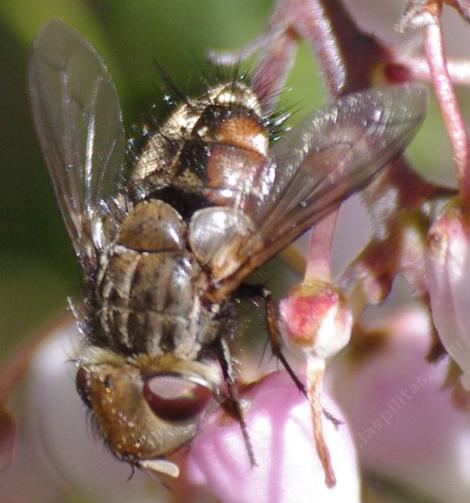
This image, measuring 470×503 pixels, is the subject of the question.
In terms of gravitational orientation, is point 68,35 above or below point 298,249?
above

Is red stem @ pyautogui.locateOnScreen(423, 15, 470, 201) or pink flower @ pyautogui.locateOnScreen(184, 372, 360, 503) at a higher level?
red stem @ pyautogui.locateOnScreen(423, 15, 470, 201)

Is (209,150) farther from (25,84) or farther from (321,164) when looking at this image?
(25,84)

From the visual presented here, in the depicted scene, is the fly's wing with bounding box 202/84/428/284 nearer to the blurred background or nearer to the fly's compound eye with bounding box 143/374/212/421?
the fly's compound eye with bounding box 143/374/212/421

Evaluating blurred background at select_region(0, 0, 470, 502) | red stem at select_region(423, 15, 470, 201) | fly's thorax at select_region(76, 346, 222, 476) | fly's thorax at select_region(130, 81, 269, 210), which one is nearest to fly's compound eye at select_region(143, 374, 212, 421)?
fly's thorax at select_region(76, 346, 222, 476)

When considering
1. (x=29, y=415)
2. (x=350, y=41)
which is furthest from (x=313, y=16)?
(x=29, y=415)

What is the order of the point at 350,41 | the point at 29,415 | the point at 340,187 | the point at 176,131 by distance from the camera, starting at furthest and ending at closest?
the point at 29,415
the point at 350,41
the point at 176,131
the point at 340,187

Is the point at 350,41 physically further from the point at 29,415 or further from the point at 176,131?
the point at 29,415

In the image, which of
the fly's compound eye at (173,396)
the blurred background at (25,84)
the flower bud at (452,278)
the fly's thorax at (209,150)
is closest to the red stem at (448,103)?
the flower bud at (452,278)

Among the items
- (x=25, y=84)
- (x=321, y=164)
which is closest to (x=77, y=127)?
(x=321, y=164)
